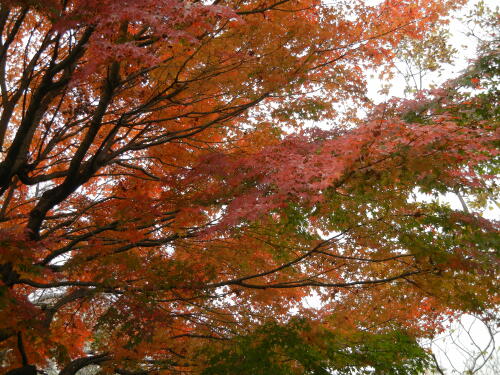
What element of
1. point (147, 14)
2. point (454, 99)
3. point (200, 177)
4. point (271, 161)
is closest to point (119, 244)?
point (200, 177)

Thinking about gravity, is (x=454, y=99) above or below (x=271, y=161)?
above

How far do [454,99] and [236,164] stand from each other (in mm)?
3195

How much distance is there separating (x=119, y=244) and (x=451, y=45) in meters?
8.87

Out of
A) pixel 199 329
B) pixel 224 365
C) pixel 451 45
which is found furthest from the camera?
pixel 451 45

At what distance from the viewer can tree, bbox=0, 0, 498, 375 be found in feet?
11.4

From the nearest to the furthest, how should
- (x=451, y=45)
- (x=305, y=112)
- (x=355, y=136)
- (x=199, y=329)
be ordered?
(x=355, y=136), (x=199, y=329), (x=305, y=112), (x=451, y=45)

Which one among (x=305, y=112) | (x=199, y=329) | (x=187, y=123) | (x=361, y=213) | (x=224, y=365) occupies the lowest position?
(x=224, y=365)

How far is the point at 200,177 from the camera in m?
4.73

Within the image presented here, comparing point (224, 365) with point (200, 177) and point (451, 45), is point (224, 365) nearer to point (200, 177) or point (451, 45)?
point (200, 177)

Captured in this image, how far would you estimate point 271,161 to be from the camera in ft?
13.6

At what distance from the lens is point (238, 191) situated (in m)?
4.25

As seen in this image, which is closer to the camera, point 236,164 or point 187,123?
point 236,164

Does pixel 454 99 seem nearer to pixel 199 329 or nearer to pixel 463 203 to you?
pixel 199 329

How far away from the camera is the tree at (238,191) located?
3.47 metres
